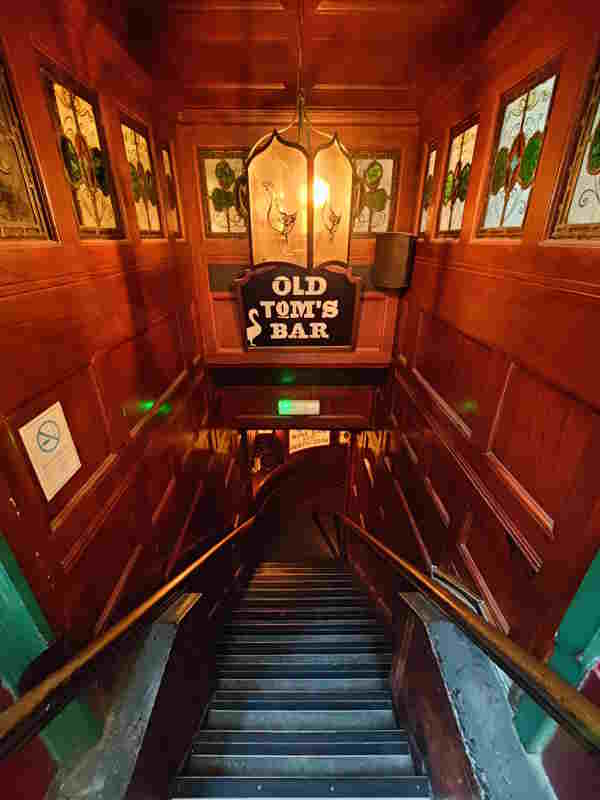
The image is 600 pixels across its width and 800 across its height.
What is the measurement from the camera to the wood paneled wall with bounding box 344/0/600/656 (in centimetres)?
127

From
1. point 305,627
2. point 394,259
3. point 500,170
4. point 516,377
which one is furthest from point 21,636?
point 394,259

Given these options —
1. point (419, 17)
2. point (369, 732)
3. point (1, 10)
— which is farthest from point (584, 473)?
point (1, 10)

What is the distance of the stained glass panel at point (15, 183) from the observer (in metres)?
1.26

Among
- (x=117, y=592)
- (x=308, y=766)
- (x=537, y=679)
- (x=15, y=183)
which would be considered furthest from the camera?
(x=117, y=592)

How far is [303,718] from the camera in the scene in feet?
5.90

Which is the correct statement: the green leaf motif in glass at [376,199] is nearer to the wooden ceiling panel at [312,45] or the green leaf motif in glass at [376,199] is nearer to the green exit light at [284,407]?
the wooden ceiling panel at [312,45]

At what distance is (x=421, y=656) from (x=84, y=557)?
1.62 m

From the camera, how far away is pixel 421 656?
5.28 ft

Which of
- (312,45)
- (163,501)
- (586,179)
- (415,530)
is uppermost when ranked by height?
(312,45)

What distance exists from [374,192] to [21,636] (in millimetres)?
3782

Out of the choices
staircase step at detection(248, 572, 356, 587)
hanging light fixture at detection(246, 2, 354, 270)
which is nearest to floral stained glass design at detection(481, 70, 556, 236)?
hanging light fixture at detection(246, 2, 354, 270)

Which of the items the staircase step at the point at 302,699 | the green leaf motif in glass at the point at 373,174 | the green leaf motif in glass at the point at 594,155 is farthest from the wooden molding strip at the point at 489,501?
the green leaf motif in glass at the point at 373,174

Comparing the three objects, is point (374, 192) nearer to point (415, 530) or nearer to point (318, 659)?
point (415, 530)

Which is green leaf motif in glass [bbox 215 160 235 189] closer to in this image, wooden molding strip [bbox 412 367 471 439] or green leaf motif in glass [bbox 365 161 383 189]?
green leaf motif in glass [bbox 365 161 383 189]
